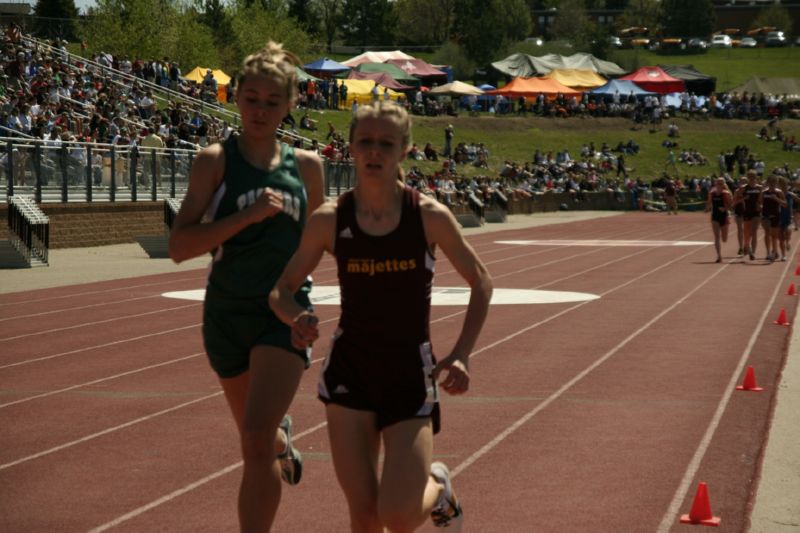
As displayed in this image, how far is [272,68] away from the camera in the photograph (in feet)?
17.8

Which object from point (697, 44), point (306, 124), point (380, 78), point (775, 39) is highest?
point (775, 39)

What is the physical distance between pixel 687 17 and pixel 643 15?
11.2 meters

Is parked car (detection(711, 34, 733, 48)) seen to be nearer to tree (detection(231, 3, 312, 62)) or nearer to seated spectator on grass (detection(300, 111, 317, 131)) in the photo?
tree (detection(231, 3, 312, 62))

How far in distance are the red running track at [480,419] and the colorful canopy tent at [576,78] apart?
59008 millimetres

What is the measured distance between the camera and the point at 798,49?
14325cm

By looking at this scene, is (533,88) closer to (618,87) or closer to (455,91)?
(455,91)

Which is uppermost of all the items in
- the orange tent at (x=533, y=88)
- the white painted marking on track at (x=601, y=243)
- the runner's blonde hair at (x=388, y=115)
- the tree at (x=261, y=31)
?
the tree at (x=261, y=31)

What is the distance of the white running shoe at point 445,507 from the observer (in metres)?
5.19

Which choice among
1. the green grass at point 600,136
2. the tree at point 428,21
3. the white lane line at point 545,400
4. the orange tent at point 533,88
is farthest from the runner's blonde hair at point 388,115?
the tree at point 428,21

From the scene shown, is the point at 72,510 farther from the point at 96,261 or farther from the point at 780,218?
the point at 780,218

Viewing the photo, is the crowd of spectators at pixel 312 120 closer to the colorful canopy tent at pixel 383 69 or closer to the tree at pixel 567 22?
the colorful canopy tent at pixel 383 69

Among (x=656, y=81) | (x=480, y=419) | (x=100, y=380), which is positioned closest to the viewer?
(x=480, y=419)

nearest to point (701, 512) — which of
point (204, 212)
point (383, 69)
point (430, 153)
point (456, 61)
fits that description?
point (204, 212)

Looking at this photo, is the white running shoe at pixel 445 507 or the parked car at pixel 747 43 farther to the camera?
the parked car at pixel 747 43
